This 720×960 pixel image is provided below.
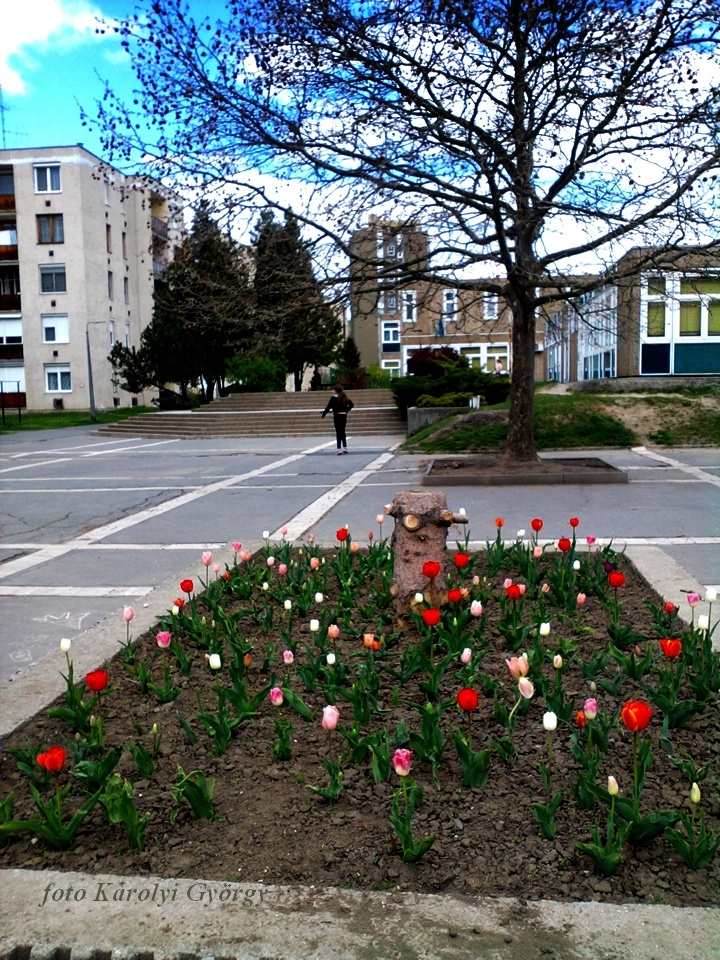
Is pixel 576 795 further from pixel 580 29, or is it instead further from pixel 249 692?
pixel 580 29

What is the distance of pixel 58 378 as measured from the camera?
53.5m

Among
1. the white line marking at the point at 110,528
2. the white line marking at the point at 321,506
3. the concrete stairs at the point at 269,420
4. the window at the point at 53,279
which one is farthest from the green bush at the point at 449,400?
the window at the point at 53,279

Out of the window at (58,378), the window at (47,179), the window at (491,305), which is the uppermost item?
the window at (47,179)

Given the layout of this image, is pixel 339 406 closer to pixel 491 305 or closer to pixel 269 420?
pixel 491 305

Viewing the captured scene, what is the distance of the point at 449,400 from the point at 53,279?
36642mm

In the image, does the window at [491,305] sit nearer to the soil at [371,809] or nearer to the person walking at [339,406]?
the person walking at [339,406]

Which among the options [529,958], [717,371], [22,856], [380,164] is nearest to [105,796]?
[22,856]

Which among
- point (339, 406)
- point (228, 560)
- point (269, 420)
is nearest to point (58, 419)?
point (269, 420)

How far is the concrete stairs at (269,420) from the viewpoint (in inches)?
1197

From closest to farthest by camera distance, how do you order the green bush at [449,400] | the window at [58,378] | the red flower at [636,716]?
the red flower at [636,716] → the green bush at [449,400] → the window at [58,378]

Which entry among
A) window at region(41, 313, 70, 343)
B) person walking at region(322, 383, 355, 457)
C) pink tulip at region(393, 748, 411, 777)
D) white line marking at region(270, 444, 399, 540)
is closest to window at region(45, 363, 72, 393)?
window at region(41, 313, 70, 343)

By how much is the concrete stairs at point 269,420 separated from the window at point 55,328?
Answer: 69.3 feet

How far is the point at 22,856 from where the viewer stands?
2.42 metres

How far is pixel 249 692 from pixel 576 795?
156 cm
